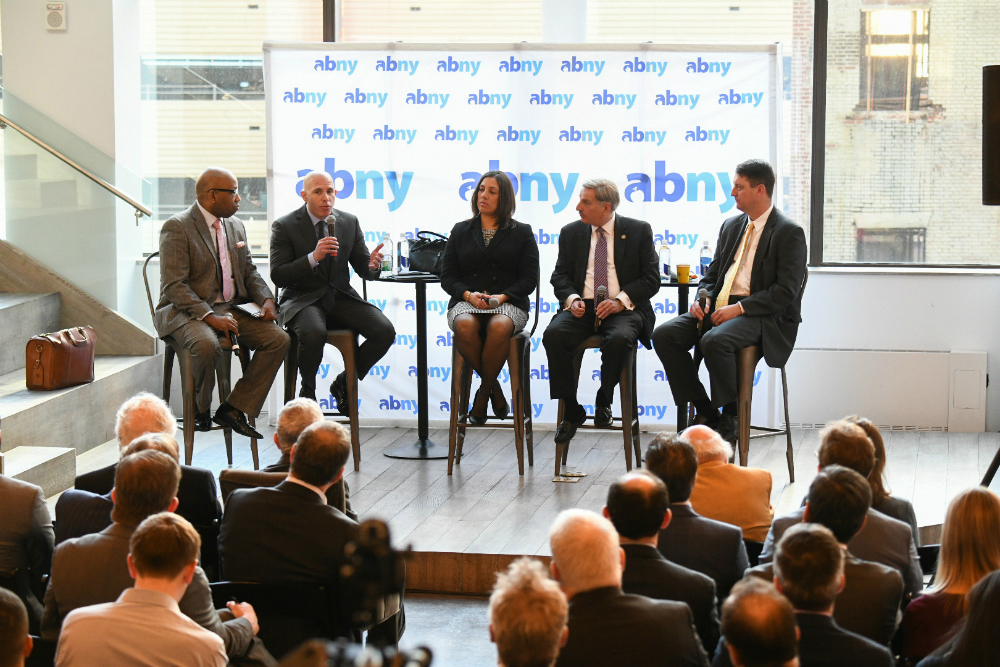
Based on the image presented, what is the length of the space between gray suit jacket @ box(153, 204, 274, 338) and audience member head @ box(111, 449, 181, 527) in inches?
98.3

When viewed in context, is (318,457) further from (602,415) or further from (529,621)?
(602,415)

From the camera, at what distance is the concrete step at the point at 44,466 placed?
4758mm

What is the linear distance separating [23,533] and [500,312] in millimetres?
2658

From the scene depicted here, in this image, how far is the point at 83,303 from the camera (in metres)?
6.39

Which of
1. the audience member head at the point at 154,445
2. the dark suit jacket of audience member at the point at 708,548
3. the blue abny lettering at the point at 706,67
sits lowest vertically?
the dark suit jacket of audience member at the point at 708,548

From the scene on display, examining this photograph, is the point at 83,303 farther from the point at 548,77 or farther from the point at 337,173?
the point at 548,77

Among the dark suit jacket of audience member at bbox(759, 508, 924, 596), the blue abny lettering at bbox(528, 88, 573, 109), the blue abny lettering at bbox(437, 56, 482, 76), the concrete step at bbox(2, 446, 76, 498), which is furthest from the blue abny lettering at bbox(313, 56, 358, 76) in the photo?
the dark suit jacket of audience member at bbox(759, 508, 924, 596)

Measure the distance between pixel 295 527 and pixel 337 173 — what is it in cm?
356

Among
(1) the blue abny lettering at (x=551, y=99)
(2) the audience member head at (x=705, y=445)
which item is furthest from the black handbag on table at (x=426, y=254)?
(2) the audience member head at (x=705, y=445)

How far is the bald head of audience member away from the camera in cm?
257

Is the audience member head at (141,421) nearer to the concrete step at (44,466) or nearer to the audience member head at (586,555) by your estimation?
the concrete step at (44,466)

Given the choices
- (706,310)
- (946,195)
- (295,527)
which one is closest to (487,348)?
(706,310)

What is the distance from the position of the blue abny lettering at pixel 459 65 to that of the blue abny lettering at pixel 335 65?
0.48 m

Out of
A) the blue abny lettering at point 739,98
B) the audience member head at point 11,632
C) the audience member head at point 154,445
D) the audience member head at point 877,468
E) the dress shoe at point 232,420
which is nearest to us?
the audience member head at point 11,632
